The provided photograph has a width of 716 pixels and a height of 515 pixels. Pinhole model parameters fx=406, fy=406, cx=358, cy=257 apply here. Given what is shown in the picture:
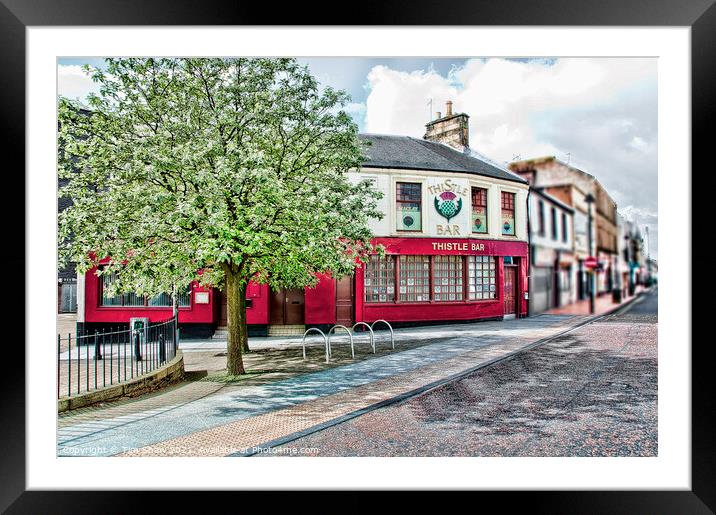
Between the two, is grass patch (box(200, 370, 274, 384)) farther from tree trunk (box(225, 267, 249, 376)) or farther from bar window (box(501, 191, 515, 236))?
bar window (box(501, 191, 515, 236))

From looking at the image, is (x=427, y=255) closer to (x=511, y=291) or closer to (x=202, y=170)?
(x=511, y=291)

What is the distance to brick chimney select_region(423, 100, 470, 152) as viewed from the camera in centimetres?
546

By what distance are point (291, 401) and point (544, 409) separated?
3.18 m

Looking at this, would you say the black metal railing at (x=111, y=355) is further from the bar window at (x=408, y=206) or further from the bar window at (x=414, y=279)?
the bar window at (x=408, y=206)

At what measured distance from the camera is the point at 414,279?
6336 millimetres

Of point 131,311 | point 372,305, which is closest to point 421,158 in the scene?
point 372,305

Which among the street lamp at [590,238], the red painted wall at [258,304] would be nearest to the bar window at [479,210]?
the street lamp at [590,238]

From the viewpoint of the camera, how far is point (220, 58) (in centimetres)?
545

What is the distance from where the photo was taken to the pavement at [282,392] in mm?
4574
